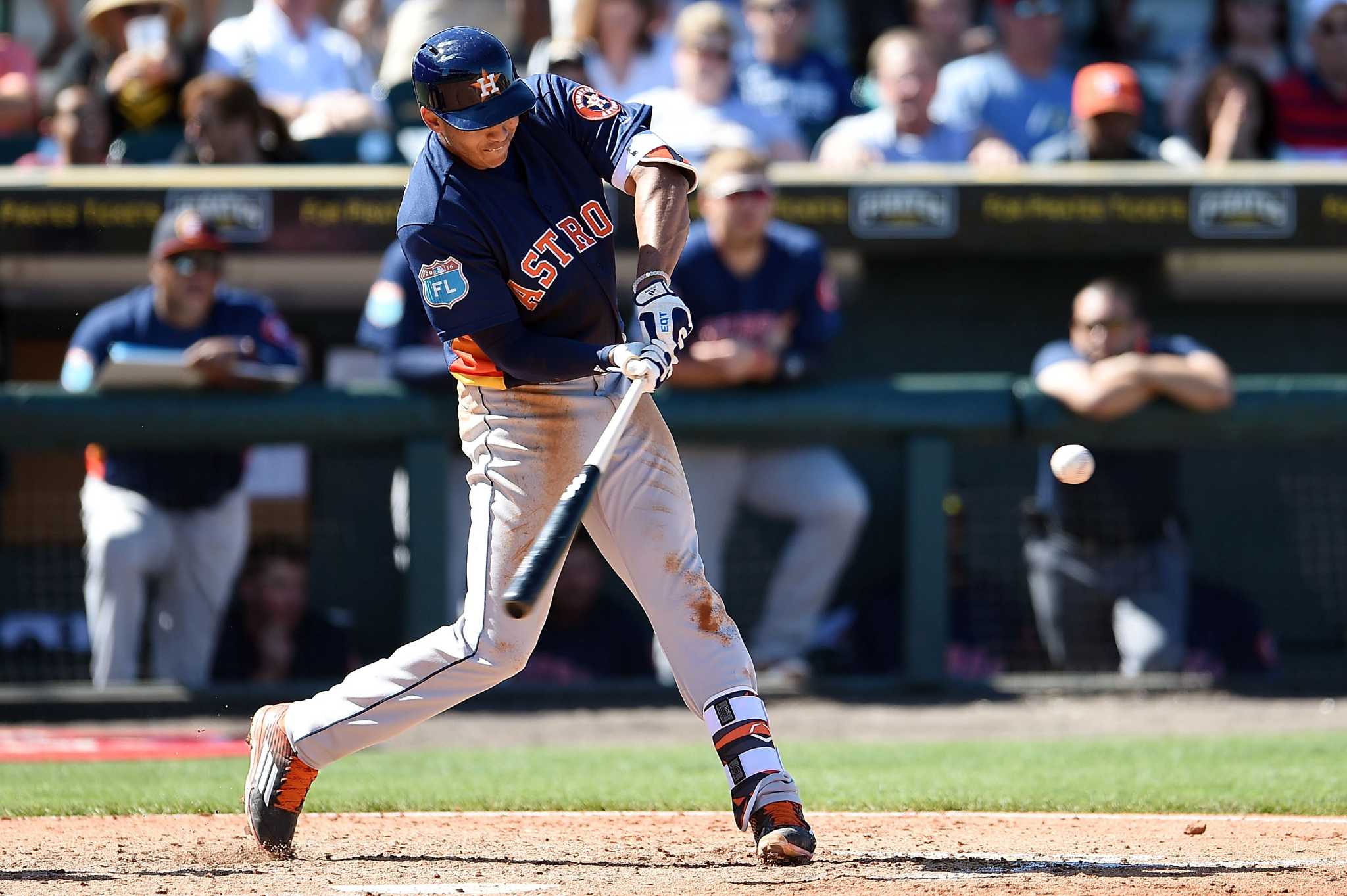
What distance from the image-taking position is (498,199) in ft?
12.3

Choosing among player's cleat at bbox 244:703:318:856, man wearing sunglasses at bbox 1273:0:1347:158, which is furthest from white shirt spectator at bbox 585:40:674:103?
player's cleat at bbox 244:703:318:856

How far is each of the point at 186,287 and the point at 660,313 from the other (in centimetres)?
337

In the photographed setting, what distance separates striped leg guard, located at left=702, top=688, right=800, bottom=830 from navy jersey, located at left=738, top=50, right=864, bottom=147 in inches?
189

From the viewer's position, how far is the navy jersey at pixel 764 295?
6676mm

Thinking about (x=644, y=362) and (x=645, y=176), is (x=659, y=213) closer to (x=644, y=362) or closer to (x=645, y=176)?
(x=645, y=176)

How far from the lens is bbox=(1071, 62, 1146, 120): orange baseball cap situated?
7305mm

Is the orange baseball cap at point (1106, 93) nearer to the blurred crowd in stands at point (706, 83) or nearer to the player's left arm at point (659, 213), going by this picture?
the blurred crowd in stands at point (706, 83)

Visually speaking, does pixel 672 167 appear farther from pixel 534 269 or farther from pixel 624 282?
pixel 624 282

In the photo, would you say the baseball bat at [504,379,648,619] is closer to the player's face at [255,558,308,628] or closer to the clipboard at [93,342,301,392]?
the clipboard at [93,342,301,392]

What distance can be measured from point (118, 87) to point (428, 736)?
11.3 feet

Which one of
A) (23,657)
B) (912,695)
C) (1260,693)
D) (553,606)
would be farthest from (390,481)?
(1260,693)

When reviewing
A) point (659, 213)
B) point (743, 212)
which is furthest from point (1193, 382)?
point (659, 213)

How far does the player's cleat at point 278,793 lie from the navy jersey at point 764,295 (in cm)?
303

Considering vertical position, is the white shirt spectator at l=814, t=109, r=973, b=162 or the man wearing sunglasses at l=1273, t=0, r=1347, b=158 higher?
the man wearing sunglasses at l=1273, t=0, r=1347, b=158
